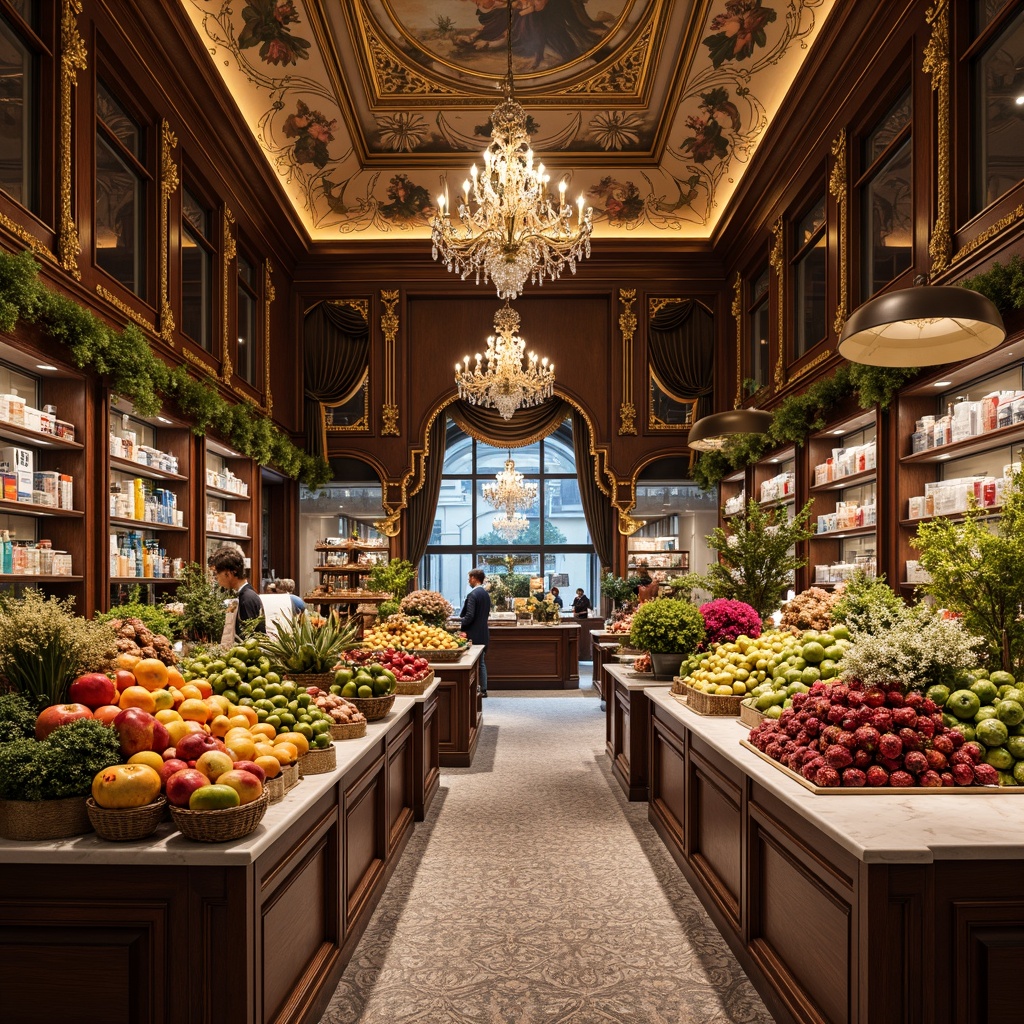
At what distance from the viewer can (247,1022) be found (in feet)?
7.27

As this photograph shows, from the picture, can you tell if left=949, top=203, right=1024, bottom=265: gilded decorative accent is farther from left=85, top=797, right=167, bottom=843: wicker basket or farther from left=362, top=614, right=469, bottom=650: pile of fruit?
left=85, top=797, right=167, bottom=843: wicker basket

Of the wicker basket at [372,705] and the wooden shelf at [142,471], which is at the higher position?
the wooden shelf at [142,471]

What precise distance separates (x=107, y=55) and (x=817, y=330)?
22.0 ft

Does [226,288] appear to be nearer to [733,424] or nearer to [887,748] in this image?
[733,424]

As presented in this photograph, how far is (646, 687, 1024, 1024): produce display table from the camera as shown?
2.18 metres

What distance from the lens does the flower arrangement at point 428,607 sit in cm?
841

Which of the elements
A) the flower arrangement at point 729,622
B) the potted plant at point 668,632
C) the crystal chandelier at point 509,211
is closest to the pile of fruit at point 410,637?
the potted plant at point 668,632

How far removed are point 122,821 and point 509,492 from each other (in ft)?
38.3

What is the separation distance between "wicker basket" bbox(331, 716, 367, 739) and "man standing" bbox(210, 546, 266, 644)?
1.95 meters

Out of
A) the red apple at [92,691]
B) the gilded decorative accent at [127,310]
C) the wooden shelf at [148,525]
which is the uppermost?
the gilded decorative accent at [127,310]

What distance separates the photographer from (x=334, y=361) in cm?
1223

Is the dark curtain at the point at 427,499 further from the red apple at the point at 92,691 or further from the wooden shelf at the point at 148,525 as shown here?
the red apple at the point at 92,691

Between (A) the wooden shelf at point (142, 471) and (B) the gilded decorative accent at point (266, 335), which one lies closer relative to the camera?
(A) the wooden shelf at point (142, 471)

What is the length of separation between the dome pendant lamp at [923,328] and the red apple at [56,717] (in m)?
3.26
